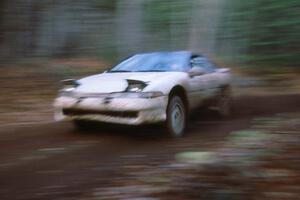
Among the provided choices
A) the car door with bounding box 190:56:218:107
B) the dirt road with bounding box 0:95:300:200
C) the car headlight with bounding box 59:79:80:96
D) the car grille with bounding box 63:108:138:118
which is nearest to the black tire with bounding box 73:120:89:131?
the dirt road with bounding box 0:95:300:200

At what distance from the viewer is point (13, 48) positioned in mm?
14867

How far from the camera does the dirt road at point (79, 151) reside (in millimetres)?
5133

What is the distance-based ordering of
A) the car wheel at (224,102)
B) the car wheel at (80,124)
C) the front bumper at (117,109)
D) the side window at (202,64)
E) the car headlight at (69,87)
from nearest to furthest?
the front bumper at (117,109)
the car headlight at (69,87)
the car wheel at (80,124)
the side window at (202,64)
the car wheel at (224,102)

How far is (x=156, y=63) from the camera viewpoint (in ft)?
28.9

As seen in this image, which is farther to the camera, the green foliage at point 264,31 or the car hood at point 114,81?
the green foliage at point 264,31

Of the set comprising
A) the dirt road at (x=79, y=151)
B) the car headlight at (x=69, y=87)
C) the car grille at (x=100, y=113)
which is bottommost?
the dirt road at (x=79, y=151)

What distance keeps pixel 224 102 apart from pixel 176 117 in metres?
2.30

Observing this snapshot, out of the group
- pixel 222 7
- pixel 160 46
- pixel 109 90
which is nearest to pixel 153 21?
pixel 160 46

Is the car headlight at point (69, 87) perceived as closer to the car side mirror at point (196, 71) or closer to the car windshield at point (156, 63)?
the car windshield at point (156, 63)

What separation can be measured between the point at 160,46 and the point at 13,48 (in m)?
5.06

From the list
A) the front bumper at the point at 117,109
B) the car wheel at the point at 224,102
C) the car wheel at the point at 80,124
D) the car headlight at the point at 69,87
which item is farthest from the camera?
the car wheel at the point at 224,102

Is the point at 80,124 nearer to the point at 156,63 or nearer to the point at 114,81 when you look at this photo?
the point at 114,81

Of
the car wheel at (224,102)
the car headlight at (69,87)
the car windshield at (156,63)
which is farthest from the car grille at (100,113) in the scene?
the car wheel at (224,102)

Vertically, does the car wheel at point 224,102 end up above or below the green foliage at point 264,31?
below
